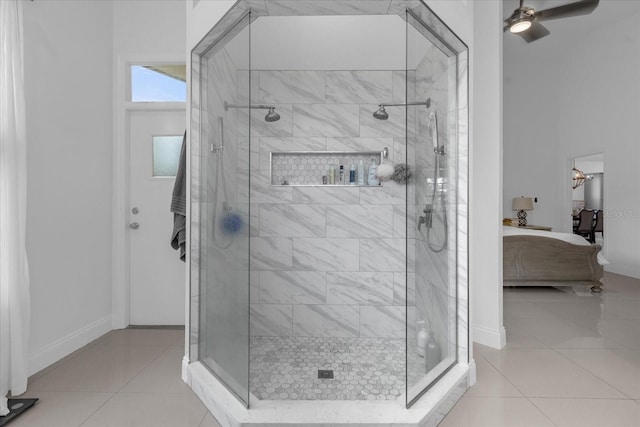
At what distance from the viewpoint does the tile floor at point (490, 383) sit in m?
1.86

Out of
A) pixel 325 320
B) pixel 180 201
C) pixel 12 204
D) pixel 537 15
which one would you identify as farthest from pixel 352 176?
pixel 537 15

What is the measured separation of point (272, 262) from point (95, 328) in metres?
1.56

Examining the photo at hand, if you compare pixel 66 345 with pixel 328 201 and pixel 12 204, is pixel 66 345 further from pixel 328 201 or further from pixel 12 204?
pixel 328 201

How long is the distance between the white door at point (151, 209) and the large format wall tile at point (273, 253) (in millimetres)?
703

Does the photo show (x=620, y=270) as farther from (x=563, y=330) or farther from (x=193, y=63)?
(x=193, y=63)

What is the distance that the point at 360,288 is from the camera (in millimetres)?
3266

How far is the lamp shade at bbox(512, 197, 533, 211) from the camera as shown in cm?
676

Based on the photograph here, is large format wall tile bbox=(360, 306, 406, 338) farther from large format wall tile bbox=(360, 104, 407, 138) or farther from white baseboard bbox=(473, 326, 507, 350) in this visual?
large format wall tile bbox=(360, 104, 407, 138)

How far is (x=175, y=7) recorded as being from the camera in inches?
123

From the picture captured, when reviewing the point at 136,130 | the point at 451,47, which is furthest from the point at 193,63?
the point at 451,47

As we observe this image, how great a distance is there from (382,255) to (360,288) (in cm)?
37

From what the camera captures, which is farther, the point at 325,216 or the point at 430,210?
the point at 325,216

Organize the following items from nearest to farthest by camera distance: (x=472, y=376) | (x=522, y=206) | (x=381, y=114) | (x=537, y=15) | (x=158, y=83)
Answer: (x=472, y=376) < (x=381, y=114) < (x=158, y=83) < (x=537, y=15) < (x=522, y=206)

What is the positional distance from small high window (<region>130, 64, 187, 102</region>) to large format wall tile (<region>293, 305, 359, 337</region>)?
7.42ft
